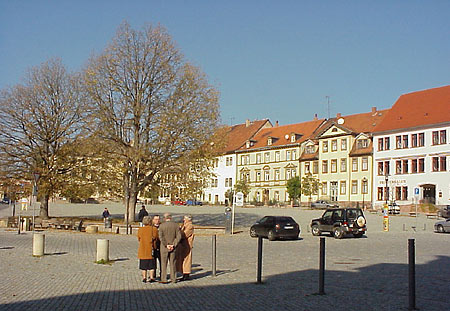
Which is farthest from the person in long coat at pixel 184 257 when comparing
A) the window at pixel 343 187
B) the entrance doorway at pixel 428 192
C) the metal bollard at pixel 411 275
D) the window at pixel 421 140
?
the window at pixel 343 187

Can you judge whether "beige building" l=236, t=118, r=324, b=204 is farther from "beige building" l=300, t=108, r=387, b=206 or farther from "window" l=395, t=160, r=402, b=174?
"window" l=395, t=160, r=402, b=174

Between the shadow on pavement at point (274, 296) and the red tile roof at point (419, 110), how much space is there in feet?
205

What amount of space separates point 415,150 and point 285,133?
3153 centimetres

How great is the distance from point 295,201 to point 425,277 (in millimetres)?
77600

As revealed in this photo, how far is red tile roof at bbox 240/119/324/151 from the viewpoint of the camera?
9812 cm

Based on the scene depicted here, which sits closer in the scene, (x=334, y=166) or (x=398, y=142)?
(x=398, y=142)

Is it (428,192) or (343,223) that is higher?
(428,192)

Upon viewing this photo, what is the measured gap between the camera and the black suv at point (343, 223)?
33531 mm

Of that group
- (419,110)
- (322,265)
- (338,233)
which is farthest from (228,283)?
(419,110)

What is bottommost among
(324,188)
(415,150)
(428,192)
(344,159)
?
(428,192)

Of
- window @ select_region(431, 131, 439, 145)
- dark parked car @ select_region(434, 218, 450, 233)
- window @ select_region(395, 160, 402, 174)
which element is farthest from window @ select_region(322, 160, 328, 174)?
dark parked car @ select_region(434, 218, 450, 233)

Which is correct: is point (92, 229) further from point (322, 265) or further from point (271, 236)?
point (322, 265)

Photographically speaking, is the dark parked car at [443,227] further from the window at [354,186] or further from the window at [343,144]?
the window at [343,144]

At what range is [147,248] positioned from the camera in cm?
1385
